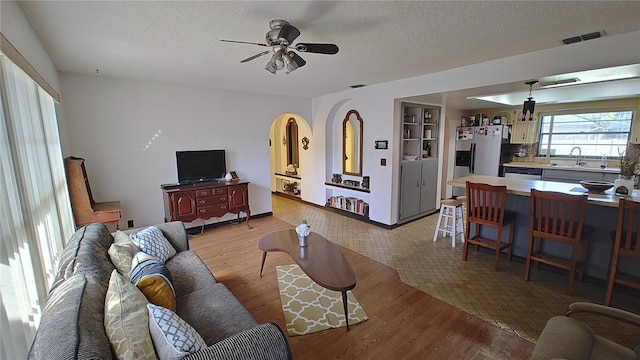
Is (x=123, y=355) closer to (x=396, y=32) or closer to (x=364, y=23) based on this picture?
(x=364, y=23)

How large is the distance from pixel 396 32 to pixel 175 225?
2880mm

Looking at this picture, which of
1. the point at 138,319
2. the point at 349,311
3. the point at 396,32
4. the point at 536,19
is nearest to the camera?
the point at 138,319

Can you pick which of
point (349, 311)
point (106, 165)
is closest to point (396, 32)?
point (349, 311)

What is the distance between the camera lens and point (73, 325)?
1.11m

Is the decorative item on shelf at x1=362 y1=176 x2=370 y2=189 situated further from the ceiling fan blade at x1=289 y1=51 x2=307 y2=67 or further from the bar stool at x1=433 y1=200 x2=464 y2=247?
the ceiling fan blade at x1=289 y1=51 x2=307 y2=67

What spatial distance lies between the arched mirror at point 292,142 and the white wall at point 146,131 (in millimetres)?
1606

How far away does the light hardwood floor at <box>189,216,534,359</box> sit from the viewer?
6.71 ft

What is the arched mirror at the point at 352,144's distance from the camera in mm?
5234

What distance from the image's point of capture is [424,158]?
5.18 m

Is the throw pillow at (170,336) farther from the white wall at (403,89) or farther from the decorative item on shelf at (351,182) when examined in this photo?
the decorative item on shelf at (351,182)

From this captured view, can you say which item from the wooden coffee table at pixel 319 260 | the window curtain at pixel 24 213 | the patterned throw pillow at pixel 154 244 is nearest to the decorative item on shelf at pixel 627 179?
the wooden coffee table at pixel 319 260

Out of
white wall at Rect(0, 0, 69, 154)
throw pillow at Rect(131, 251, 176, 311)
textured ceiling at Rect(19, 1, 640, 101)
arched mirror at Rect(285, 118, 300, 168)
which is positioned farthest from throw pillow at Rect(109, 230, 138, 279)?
arched mirror at Rect(285, 118, 300, 168)

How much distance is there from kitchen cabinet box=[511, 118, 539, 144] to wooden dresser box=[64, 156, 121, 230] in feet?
25.6

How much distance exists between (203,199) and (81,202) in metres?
1.47
